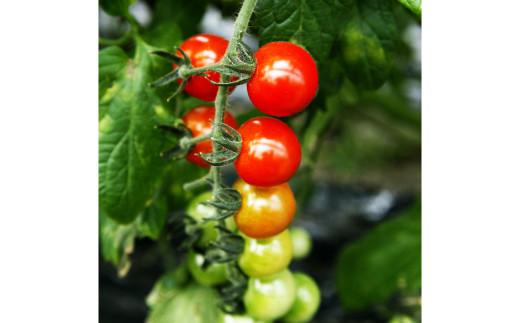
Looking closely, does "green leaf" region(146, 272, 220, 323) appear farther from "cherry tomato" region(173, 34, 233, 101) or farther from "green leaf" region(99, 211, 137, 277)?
"cherry tomato" region(173, 34, 233, 101)

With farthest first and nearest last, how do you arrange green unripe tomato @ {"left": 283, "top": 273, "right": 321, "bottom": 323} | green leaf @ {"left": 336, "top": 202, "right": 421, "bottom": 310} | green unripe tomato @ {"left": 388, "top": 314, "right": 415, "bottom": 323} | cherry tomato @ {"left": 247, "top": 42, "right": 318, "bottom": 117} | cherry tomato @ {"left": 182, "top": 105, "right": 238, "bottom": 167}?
green leaf @ {"left": 336, "top": 202, "right": 421, "bottom": 310} < green unripe tomato @ {"left": 388, "top": 314, "right": 415, "bottom": 323} < green unripe tomato @ {"left": 283, "top": 273, "right": 321, "bottom": 323} < cherry tomato @ {"left": 182, "top": 105, "right": 238, "bottom": 167} < cherry tomato @ {"left": 247, "top": 42, "right": 318, "bottom": 117}

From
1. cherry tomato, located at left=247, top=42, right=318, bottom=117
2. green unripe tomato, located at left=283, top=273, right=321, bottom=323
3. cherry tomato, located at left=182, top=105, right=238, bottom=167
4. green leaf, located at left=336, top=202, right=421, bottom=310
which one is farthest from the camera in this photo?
green leaf, located at left=336, top=202, right=421, bottom=310

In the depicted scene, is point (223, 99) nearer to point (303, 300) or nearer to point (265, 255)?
point (265, 255)

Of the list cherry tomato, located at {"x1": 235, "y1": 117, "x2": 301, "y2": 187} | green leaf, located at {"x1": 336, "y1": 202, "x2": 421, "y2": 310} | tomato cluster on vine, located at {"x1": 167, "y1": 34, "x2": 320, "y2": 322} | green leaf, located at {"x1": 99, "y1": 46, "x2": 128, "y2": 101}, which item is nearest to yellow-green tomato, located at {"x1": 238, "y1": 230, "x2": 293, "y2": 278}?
tomato cluster on vine, located at {"x1": 167, "y1": 34, "x2": 320, "y2": 322}

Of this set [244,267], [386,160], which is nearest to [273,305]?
[244,267]

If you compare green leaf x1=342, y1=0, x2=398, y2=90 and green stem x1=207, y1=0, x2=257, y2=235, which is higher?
green stem x1=207, y1=0, x2=257, y2=235

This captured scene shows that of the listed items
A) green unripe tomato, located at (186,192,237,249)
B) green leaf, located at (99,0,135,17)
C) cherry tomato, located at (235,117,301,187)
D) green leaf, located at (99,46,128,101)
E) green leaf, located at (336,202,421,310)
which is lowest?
green leaf, located at (336,202,421,310)
